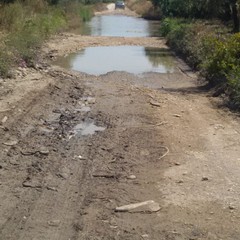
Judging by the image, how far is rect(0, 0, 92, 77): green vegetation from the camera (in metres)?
18.3

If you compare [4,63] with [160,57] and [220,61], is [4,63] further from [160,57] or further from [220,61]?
[160,57]

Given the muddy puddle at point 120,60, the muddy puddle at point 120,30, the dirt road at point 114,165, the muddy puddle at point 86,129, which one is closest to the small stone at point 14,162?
the dirt road at point 114,165

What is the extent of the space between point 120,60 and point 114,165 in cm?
1733

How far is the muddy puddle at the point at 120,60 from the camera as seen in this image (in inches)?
883

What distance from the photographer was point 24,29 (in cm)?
2491

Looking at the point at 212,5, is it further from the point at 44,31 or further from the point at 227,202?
the point at 227,202

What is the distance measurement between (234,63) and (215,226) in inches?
385

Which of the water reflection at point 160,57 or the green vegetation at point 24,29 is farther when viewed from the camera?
the water reflection at point 160,57

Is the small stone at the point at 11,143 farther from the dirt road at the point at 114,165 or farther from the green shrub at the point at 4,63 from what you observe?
the green shrub at the point at 4,63

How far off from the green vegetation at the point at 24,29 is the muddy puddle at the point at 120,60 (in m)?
1.86

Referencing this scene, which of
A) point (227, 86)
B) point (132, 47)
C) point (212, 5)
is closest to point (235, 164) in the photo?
point (227, 86)

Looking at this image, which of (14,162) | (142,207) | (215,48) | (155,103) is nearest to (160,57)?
(215,48)

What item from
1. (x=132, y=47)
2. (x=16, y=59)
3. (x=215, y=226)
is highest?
(x=215, y=226)

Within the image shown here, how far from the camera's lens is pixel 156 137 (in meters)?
10.1
